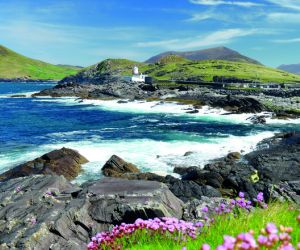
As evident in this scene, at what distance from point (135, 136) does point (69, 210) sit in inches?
1495

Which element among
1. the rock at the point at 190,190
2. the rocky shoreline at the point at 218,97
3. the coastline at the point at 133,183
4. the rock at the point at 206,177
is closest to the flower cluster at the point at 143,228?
the coastline at the point at 133,183

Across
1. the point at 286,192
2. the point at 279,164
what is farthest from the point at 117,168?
the point at 286,192

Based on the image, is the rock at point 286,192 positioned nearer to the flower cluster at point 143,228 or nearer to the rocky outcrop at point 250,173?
the rocky outcrop at point 250,173

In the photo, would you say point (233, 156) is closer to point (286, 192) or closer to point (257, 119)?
point (286, 192)

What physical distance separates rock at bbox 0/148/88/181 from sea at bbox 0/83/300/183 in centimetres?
94

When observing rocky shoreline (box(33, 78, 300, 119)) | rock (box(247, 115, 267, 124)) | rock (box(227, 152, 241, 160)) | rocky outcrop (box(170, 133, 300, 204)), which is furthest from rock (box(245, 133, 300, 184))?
rocky shoreline (box(33, 78, 300, 119))

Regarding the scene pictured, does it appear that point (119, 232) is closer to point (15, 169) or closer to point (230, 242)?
point (230, 242)

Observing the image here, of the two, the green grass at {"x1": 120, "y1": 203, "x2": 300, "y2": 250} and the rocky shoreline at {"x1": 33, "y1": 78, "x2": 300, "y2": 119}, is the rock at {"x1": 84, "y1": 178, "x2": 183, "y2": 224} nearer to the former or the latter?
the green grass at {"x1": 120, "y1": 203, "x2": 300, "y2": 250}

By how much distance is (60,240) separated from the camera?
11.5m

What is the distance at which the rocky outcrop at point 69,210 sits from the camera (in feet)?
37.2

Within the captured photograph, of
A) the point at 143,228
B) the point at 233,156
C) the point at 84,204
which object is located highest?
the point at 143,228

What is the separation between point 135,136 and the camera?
167 feet

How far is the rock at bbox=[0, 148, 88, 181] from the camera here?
29188mm

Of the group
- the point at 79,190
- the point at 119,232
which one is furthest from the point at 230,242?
the point at 79,190
